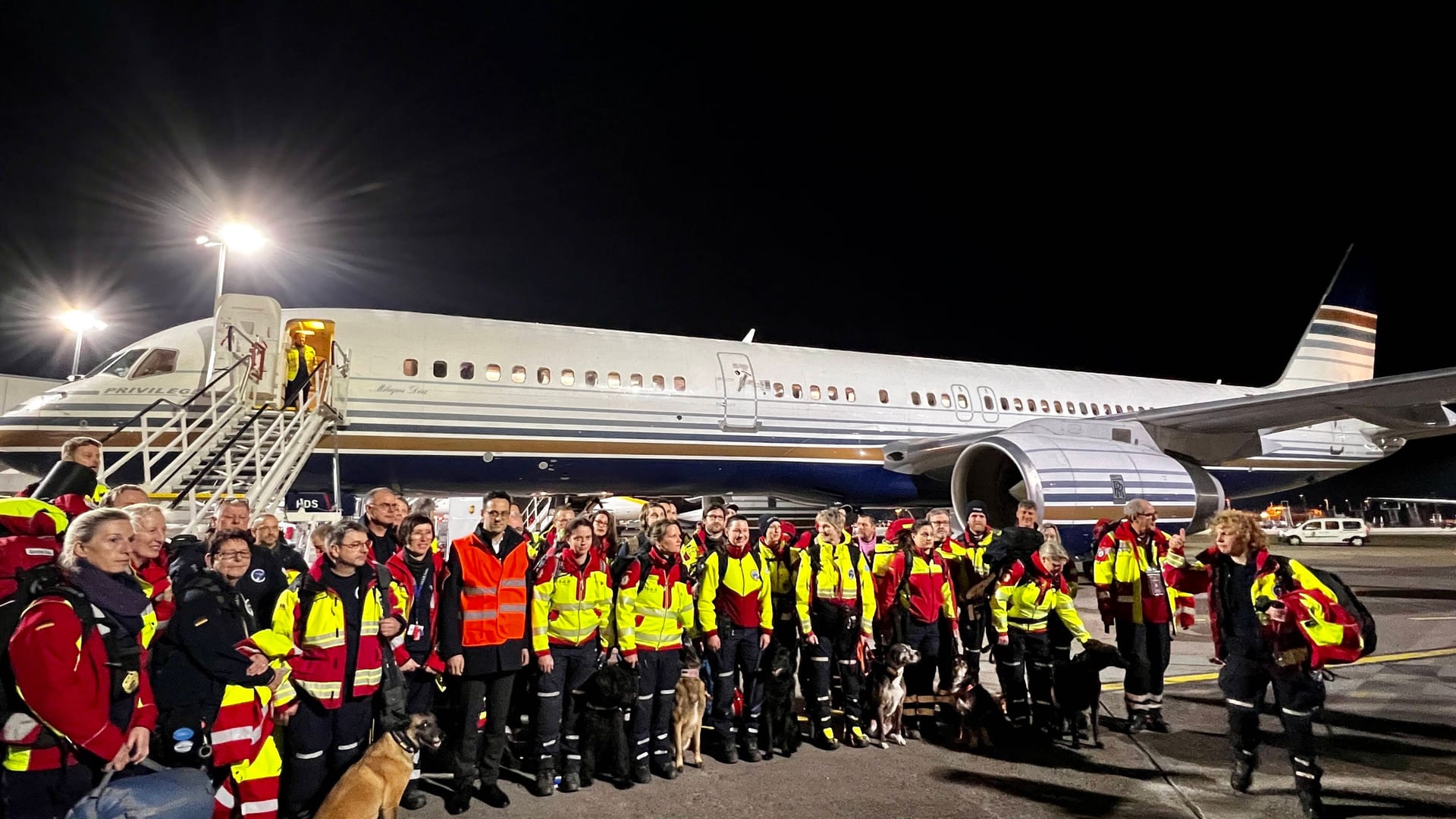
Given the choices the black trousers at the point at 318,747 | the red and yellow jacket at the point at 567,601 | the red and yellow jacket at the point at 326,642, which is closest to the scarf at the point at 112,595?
the red and yellow jacket at the point at 326,642

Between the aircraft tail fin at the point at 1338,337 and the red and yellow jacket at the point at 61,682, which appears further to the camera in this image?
the aircraft tail fin at the point at 1338,337

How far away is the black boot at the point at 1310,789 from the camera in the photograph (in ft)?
13.1

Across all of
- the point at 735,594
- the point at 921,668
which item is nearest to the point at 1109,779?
the point at 921,668

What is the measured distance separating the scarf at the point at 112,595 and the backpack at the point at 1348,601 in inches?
203

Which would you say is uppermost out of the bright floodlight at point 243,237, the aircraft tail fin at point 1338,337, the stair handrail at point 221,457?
the bright floodlight at point 243,237

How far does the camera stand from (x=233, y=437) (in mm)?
7941

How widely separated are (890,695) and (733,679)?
3.51 ft

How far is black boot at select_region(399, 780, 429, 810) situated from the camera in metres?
4.31

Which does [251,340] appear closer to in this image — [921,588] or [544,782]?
[544,782]

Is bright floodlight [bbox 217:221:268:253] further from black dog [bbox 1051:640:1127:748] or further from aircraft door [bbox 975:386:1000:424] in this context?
black dog [bbox 1051:640:1127:748]

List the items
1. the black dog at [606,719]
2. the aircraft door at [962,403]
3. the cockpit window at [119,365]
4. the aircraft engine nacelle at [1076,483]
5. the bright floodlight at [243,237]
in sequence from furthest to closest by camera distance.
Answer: the bright floodlight at [243,237], the aircraft door at [962,403], the aircraft engine nacelle at [1076,483], the cockpit window at [119,365], the black dog at [606,719]

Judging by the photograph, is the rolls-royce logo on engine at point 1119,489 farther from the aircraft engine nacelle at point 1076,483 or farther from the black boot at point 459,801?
the black boot at point 459,801

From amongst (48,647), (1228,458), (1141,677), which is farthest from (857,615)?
(1228,458)

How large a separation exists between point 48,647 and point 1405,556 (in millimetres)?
28423
